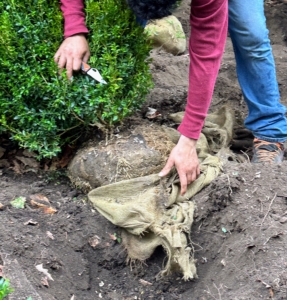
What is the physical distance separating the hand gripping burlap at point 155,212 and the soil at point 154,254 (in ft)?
0.25

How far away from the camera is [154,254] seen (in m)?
3.03

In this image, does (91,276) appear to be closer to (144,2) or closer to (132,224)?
(132,224)

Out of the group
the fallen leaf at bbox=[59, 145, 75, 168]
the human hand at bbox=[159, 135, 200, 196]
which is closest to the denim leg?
the human hand at bbox=[159, 135, 200, 196]

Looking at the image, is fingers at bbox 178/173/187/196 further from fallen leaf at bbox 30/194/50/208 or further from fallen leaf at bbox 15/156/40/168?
fallen leaf at bbox 15/156/40/168

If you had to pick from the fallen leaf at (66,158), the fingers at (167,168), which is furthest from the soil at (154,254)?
the fingers at (167,168)

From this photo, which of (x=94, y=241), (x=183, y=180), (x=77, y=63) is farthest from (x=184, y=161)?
(x=77, y=63)

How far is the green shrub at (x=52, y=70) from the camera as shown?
3068mm

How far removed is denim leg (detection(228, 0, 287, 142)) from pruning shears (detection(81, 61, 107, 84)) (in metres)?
1.05

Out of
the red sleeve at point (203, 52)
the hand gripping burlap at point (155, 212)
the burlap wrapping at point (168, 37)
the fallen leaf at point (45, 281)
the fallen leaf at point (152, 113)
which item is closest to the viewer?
the fallen leaf at point (45, 281)

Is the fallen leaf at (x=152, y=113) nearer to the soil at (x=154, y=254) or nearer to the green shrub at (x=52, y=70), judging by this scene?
the green shrub at (x=52, y=70)

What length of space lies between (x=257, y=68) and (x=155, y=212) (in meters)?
1.33

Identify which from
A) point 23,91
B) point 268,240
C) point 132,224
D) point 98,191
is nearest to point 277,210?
point 268,240

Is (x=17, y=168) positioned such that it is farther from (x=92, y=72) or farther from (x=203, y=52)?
(x=203, y=52)

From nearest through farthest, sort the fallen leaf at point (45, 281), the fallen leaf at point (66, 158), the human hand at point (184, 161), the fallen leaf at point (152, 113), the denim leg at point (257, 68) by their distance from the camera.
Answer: the fallen leaf at point (45, 281)
the human hand at point (184, 161)
the denim leg at point (257, 68)
the fallen leaf at point (66, 158)
the fallen leaf at point (152, 113)
